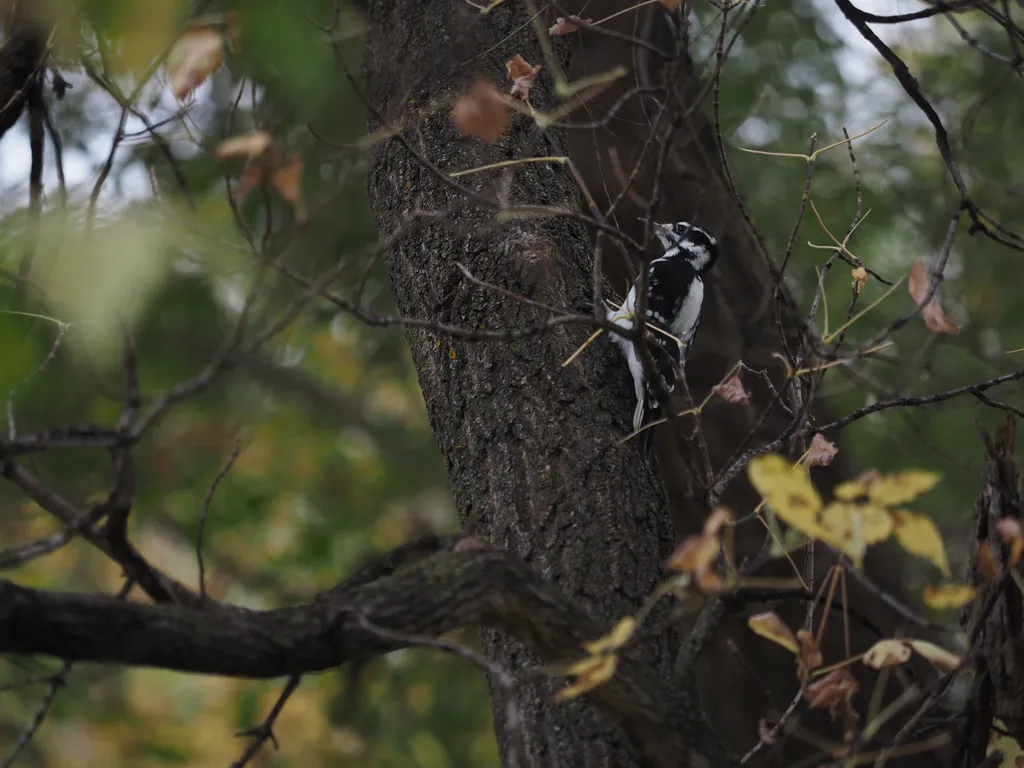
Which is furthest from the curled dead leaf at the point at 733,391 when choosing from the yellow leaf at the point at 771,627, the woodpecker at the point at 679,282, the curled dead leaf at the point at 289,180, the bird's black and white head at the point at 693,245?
the bird's black and white head at the point at 693,245

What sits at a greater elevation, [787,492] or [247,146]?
[247,146]

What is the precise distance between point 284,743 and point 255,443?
2551 mm

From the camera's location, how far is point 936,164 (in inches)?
315

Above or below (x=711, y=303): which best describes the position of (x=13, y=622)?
below

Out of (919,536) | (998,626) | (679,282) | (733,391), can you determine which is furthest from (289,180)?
(679,282)

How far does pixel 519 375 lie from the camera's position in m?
2.87

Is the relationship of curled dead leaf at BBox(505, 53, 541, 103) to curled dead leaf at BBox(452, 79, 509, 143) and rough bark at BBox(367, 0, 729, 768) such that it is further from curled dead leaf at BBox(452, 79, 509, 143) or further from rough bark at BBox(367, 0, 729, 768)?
curled dead leaf at BBox(452, 79, 509, 143)

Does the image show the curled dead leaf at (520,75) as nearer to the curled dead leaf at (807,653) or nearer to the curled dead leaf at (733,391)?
the curled dead leaf at (733,391)

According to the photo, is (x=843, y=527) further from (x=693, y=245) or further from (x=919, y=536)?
(x=693, y=245)

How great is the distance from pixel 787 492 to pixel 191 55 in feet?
3.75

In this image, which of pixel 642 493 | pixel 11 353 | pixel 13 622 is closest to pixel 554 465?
pixel 642 493

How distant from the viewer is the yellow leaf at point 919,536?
5.51 ft

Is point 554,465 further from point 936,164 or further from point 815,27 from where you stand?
point 936,164

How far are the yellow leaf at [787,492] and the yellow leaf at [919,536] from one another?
7.7 inches
